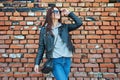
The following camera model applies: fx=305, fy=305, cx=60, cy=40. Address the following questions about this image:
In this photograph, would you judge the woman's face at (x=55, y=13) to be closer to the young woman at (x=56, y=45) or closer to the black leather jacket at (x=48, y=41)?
the young woman at (x=56, y=45)

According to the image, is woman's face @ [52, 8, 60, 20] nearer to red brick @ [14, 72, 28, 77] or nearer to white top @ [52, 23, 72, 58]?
white top @ [52, 23, 72, 58]

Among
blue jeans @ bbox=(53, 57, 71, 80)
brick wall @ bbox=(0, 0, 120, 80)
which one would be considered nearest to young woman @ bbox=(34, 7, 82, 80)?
blue jeans @ bbox=(53, 57, 71, 80)

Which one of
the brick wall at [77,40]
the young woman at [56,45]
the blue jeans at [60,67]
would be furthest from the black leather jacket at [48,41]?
the brick wall at [77,40]

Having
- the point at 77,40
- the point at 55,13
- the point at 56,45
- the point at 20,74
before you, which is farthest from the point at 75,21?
the point at 20,74

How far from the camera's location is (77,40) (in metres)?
5.19

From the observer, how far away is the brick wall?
5.18 metres

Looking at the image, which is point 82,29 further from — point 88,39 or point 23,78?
point 23,78

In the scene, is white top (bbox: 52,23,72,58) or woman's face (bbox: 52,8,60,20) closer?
white top (bbox: 52,23,72,58)

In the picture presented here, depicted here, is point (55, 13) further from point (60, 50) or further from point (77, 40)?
point (77, 40)

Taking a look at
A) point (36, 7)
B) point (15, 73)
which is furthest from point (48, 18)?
point (15, 73)

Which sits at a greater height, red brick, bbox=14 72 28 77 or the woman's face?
the woman's face

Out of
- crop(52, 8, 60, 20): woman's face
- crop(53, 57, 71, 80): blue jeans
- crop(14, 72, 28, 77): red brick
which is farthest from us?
crop(14, 72, 28, 77): red brick

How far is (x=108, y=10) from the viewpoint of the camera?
5.21 m

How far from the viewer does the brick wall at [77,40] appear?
518 centimetres
